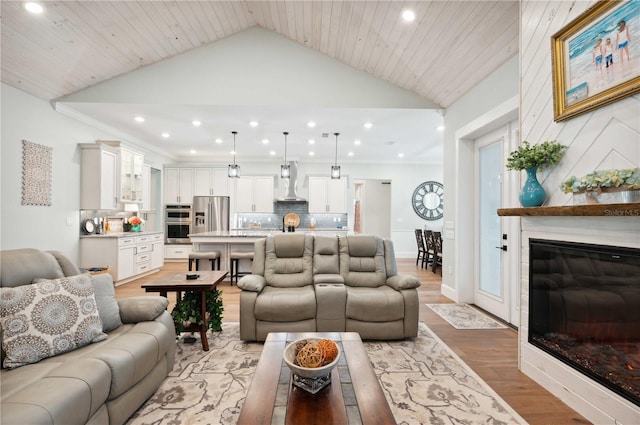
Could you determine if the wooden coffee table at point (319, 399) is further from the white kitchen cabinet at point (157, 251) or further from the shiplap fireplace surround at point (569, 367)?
the white kitchen cabinet at point (157, 251)

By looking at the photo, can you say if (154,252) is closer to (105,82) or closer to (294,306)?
(105,82)

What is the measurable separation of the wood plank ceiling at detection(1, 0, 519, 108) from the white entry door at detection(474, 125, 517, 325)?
2.88 feet

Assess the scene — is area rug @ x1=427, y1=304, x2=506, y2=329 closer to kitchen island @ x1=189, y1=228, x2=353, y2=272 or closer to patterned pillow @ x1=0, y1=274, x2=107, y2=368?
kitchen island @ x1=189, y1=228, x2=353, y2=272

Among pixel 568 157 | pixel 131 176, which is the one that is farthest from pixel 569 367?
pixel 131 176

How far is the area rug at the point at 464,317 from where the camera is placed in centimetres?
352

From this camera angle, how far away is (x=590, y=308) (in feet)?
6.48

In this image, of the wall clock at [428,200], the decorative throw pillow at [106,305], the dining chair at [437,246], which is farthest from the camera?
the wall clock at [428,200]

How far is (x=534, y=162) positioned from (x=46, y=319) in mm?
3403

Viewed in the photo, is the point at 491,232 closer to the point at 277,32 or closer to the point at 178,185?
the point at 277,32

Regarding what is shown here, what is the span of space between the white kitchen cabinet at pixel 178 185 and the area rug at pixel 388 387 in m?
5.92

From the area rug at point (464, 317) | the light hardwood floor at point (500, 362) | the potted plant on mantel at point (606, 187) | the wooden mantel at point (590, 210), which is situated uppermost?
the potted plant on mantel at point (606, 187)

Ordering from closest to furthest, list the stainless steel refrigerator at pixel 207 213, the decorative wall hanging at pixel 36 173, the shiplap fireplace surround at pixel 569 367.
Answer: the shiplap fireplace surround at pixel 569 367
the decorative wall hanging at pixel 36 173
the stainless steel refrigerator at pixel 207 213

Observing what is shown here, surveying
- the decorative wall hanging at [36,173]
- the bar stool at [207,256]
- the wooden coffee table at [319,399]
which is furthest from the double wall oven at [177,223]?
the wooden coffee table at [319,399]

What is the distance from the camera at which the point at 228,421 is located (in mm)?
1863
